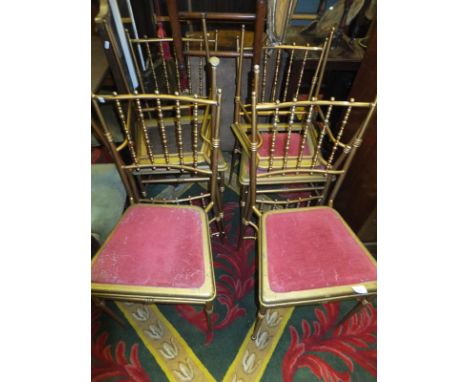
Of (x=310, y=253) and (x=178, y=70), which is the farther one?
(x=178, y=70)

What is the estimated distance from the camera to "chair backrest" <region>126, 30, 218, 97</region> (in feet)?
5.14

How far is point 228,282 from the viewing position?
4.74 feet

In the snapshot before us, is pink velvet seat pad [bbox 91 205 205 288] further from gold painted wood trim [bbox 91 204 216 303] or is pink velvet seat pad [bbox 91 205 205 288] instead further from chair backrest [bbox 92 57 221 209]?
chair backrest [bbox 92 57 221 209]

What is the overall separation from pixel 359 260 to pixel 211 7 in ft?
8.85

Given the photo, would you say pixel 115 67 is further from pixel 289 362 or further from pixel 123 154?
pixel 289 362

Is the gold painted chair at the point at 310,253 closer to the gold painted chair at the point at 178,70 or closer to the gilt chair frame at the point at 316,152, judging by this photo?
the gilt chair frame at the point at 316,152

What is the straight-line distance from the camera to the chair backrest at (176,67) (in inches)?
61.7

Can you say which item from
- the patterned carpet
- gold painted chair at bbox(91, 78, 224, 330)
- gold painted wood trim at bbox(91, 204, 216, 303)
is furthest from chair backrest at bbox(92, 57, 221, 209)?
the patterned carpet

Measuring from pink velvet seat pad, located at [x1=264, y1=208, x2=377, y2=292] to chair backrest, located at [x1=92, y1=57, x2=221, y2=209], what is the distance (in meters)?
0.36

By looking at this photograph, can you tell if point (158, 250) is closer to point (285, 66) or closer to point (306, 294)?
point (306, 294)

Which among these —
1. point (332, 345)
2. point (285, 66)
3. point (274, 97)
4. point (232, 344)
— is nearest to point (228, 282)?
point (232, 344)

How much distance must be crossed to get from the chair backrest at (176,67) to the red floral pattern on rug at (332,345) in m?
1.43

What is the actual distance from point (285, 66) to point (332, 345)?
5.45ft

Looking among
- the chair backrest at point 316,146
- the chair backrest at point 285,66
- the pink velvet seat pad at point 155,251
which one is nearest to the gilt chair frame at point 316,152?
the chair backrest at point 316,146
